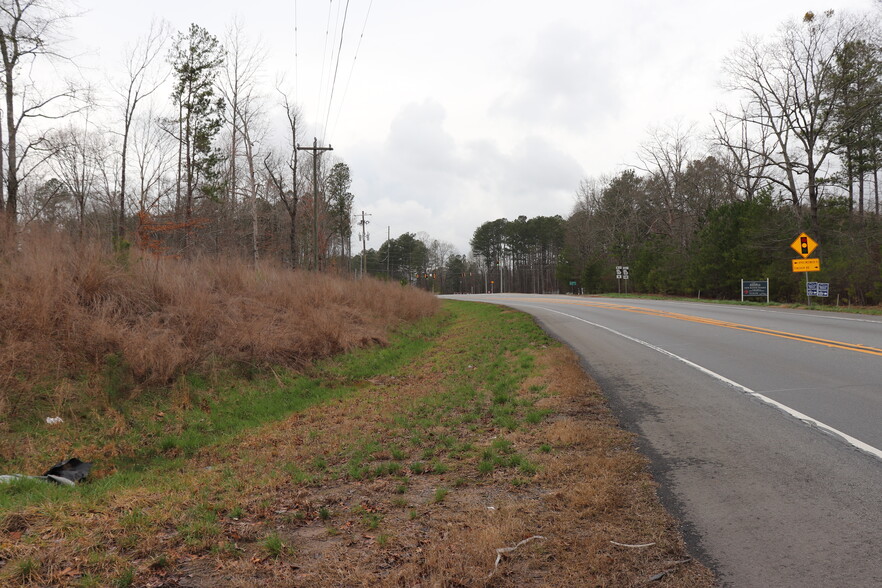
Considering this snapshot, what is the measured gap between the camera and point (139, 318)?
443 inches

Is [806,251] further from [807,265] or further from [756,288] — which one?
[756,288]

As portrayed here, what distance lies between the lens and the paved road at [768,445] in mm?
3332

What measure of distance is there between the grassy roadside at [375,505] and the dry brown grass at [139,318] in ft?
5.27

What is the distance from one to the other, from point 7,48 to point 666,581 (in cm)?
2365

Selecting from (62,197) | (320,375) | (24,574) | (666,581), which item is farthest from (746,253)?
(62,197)

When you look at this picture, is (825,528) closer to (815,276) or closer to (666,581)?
(666,581)

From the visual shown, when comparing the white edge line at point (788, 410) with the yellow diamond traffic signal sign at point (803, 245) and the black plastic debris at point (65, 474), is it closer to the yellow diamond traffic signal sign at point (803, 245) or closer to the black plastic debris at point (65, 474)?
the black plastic debris at point (65, 474)

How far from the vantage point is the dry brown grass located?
941 centimetres

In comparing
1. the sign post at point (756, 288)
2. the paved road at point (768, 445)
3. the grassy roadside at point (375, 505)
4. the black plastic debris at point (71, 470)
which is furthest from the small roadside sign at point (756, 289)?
the black plastic debris at point (71, 470)

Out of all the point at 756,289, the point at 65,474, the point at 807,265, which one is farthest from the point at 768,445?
the point at 756,289

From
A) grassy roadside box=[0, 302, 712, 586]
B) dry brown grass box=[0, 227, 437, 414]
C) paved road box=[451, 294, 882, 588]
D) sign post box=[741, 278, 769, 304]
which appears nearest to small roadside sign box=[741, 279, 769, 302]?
sign post box=[741, 278, 769, 304]

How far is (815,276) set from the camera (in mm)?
27781

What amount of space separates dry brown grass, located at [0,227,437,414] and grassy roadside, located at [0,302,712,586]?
1.61 meters

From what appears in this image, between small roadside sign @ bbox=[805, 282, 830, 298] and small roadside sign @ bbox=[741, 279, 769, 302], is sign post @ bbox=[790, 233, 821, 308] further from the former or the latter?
small roadside sign @ bbox=[741, 279, 769, 302]
